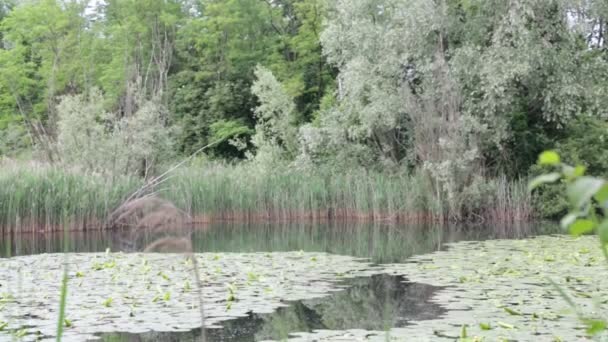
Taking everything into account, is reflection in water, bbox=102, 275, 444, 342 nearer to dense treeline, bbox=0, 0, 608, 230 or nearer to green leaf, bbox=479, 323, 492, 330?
green leaf, bbox=479, 323, 492, 330

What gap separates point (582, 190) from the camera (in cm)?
111

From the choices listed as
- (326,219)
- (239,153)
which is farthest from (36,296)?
(239,153)

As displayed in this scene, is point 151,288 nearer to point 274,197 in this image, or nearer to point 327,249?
point 327,249

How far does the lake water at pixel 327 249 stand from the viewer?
570 cm

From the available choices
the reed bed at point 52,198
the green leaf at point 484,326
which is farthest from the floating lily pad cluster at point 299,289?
the reed bed at point 52,198

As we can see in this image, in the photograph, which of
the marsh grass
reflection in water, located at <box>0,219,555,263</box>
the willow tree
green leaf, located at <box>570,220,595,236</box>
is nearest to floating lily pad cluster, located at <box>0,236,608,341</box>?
reflection in water, located at <box>0,219,555,263</box>

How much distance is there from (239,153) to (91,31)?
9000 millimetres

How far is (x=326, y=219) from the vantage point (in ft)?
57.4

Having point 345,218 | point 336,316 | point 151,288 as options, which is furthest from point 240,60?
point 336,316

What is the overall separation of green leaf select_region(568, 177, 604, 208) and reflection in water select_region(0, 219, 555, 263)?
862cm

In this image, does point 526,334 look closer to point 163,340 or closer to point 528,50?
point 163,340

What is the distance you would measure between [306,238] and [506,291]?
265 inches

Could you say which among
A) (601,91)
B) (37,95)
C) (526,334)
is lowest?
(526,334)

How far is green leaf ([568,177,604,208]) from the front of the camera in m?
1.10
